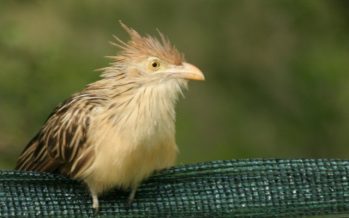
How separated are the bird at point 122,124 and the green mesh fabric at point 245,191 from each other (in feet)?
0.72

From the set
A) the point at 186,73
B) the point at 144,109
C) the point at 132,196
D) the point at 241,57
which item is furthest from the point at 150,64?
the point at 241,57

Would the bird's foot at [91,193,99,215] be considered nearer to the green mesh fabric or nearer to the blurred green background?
the green mesh fabric

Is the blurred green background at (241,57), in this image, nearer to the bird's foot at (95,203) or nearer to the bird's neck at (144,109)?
the bird's neck at (144,109)

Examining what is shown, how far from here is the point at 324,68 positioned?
928cm

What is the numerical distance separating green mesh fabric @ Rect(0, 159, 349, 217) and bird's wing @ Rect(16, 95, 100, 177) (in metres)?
0.42

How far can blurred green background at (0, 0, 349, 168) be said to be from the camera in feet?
30.8

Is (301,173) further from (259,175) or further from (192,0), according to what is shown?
(192,0)

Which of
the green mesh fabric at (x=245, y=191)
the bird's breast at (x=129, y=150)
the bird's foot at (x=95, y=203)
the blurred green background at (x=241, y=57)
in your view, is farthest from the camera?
the blurred green background at (x=241, y=57)

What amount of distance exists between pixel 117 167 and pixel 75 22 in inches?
191

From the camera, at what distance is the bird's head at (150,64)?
5.12 metres

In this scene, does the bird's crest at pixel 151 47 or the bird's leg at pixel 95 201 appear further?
the bird's crest at pixel 151 47

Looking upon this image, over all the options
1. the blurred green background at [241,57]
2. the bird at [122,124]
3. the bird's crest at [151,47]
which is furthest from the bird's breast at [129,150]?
the blurred green background at [241,57]

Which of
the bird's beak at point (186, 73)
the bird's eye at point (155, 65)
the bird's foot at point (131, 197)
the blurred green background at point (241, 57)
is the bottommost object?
the blurred green background at point (241, 57)

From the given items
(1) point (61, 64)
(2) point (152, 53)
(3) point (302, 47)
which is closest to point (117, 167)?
(2) point (152, 53)
